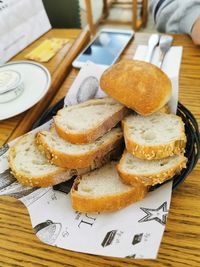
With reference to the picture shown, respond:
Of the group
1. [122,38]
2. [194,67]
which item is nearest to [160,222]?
[194,67]

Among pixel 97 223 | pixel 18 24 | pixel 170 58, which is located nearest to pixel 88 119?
pixel 97 223

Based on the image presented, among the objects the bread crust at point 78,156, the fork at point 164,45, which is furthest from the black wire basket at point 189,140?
the fork at point 164,45

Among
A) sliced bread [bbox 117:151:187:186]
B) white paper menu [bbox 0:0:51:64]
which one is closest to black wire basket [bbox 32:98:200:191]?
sliced bread [bbox 117:151:187:186]

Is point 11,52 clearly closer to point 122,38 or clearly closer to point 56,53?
point 56,53

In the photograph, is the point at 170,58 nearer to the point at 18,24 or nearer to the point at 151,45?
the point at 151,45

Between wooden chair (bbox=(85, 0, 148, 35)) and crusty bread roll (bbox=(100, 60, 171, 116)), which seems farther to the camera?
wooden chair (bbox=(85, 0, 148, 35))

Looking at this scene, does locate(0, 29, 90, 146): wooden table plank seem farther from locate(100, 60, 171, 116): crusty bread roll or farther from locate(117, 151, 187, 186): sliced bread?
locate(117, 151, 187, 186): sliced bread
